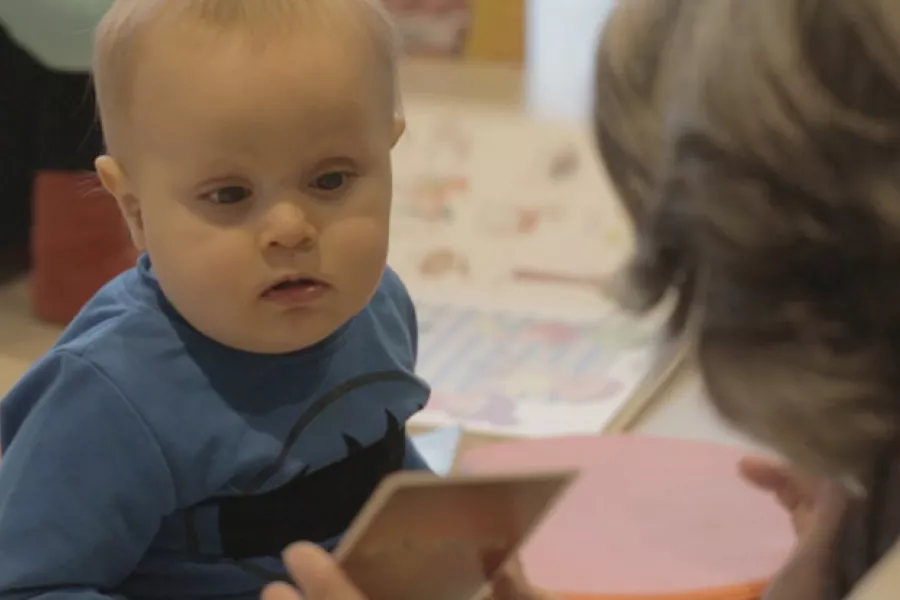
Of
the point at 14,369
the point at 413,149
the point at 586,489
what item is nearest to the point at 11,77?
the point at 14,369

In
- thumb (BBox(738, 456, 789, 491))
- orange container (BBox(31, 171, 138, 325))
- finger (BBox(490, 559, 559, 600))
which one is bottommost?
orange container (BBox(31, 171, 138, 325))

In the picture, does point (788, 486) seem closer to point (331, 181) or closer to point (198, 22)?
point (331, 181)

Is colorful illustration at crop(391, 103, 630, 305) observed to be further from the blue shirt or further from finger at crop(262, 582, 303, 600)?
finger at crop(262, 582, 303, 600)

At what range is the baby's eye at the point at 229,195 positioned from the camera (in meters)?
0.67

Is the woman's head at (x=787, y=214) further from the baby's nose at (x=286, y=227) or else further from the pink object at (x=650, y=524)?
the pink object at (x=650, y=524)

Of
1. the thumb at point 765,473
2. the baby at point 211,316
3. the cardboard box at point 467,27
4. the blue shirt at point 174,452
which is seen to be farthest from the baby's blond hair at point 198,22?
the cardboard box at point 467,27

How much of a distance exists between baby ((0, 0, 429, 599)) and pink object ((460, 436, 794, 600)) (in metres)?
0.28

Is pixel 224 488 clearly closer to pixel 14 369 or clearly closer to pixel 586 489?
pixel 586 489

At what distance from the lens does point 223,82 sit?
653 mm

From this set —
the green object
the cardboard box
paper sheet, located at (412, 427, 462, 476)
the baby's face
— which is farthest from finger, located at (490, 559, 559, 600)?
the cardboard box

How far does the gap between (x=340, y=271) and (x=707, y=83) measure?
266 millimetres

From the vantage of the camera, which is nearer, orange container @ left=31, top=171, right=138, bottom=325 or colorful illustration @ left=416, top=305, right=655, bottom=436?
colorful illustration @ left=416, top=305, right=655, bottom=436

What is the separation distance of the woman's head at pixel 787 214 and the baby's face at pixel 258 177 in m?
0.17

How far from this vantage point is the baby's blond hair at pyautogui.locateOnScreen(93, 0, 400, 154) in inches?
26.1
